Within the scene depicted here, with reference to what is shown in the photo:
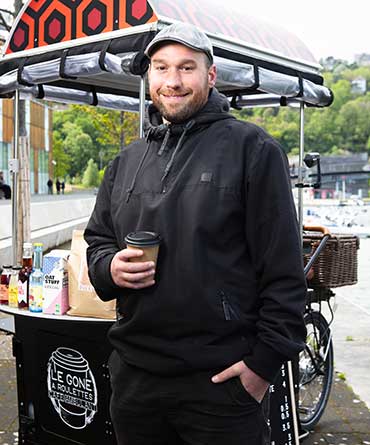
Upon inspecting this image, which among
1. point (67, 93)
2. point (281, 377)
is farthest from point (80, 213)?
point (281, 377)

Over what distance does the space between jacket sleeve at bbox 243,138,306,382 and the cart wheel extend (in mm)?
2488

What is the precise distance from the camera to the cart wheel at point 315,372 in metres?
4.39

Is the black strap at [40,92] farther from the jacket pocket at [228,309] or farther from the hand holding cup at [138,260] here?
the jacket pocket at [228,309]

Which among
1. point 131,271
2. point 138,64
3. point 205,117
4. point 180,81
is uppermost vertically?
point 138,64

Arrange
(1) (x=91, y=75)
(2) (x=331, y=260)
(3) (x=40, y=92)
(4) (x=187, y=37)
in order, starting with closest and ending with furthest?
(4) (x=187, y=37), (1) (x=91, y=75), (2) (x=331, y=260), (3) (x=40, y=92)

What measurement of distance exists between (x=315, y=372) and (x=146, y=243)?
9.52 ft

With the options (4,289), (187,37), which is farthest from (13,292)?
(187,37)

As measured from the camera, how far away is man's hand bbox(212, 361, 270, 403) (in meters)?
1.92

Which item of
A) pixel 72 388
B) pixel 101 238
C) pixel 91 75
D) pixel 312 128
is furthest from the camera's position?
pixel 312 128

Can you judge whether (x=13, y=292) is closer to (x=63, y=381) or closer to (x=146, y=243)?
(x=63, y=381)

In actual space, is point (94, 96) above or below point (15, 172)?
above

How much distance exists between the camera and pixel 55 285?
3334mm

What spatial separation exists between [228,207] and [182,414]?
2.16ft

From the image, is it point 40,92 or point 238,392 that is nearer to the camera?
point 238,392
